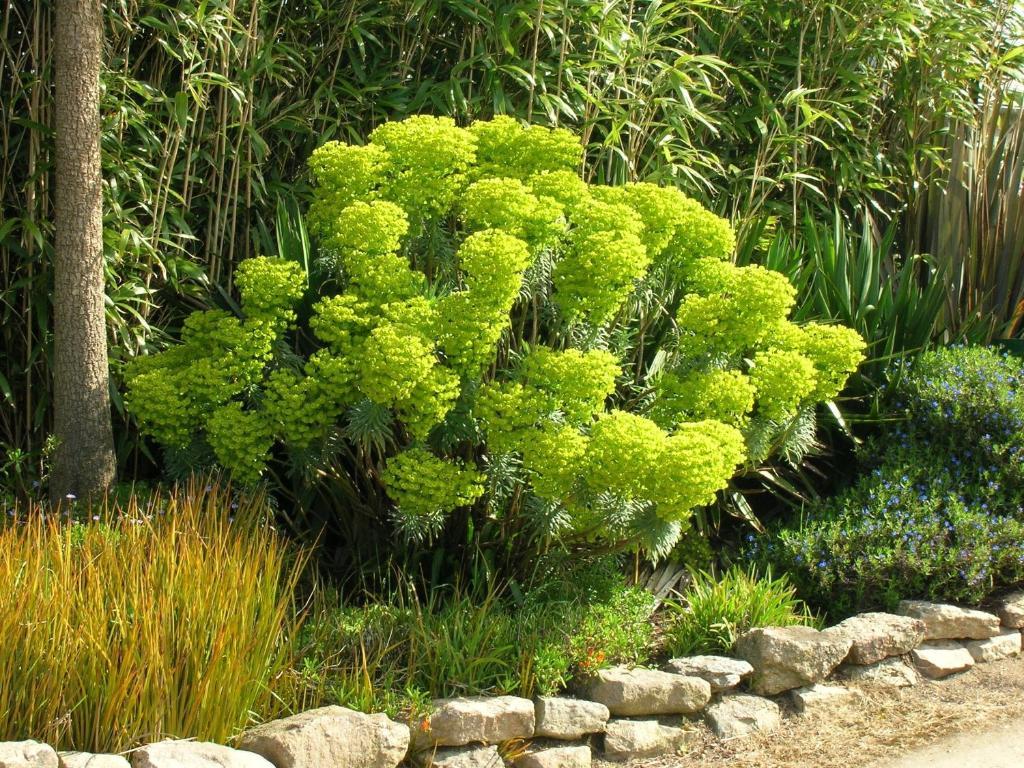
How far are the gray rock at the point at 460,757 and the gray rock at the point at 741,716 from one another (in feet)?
2.40

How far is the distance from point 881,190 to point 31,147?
170 inches

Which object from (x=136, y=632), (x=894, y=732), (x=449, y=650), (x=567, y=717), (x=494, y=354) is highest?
(x=494, y=354)

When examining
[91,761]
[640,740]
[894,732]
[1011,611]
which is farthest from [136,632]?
[1011,611]

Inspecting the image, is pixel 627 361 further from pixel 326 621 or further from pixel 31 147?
pixel 31 147

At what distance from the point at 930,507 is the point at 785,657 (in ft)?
3.49

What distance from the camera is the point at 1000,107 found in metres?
6.42

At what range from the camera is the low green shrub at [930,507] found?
13.8ft

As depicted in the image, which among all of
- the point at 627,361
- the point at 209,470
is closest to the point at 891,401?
the point at 627,361

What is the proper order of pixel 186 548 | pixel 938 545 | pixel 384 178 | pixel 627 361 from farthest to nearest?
pixel 627 361 < pixel 938 545 < pixel 384 178 < pixel 186 548

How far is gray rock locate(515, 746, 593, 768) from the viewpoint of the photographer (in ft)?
10.6

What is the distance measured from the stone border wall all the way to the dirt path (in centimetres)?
34

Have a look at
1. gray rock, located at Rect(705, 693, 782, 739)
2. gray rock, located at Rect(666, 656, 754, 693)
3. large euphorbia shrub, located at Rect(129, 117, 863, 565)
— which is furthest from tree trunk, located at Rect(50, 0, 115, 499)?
gray rock, located at Rect(705, 693, 782, 739)

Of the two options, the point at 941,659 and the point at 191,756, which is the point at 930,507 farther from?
the point at 191,756

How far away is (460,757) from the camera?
3162 mm
